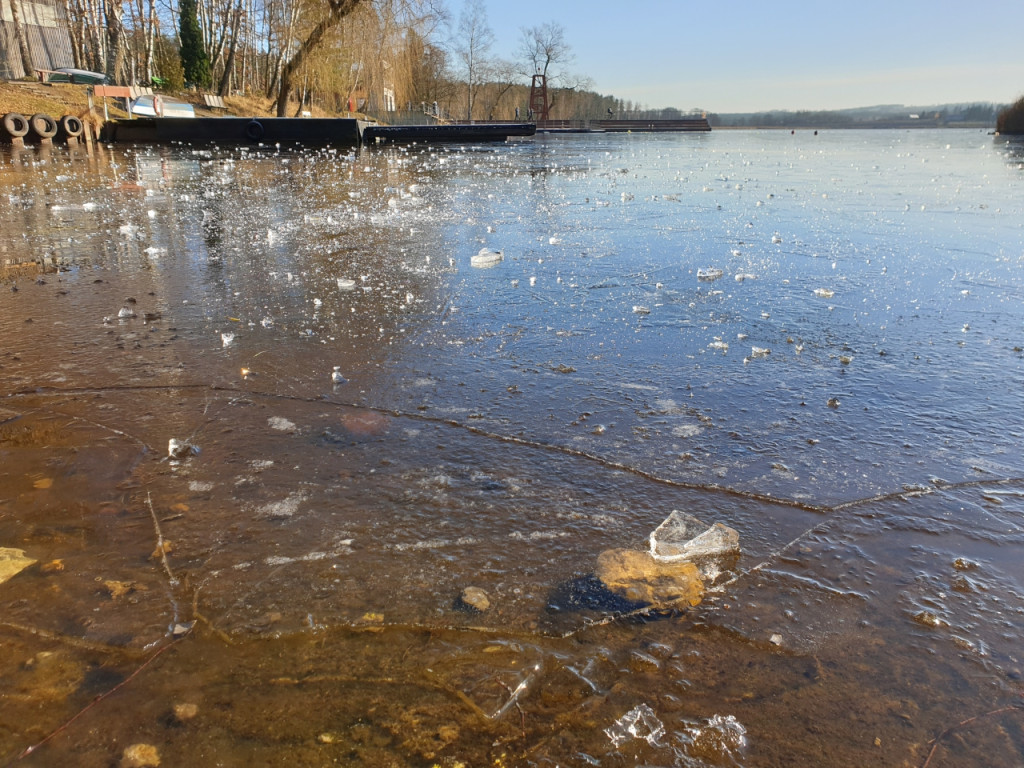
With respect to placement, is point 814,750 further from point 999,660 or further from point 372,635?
point 372,635

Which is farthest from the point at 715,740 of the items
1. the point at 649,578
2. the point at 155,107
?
the point at 155,107

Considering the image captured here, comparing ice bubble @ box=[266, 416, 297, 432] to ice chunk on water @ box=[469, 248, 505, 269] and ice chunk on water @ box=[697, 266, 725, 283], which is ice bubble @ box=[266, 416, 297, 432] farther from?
ice chunk on water @ box=[697, 266, 725, 283]

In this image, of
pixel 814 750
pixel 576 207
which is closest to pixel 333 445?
pixel 814 750

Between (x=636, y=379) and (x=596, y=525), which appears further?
(x=636, y=379)

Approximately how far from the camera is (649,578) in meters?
1.55

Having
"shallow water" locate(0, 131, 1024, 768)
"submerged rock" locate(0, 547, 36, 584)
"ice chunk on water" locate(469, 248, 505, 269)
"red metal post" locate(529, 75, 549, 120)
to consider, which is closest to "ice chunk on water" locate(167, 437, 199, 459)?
"shallow water" locate(0, 131, 1024, 768)

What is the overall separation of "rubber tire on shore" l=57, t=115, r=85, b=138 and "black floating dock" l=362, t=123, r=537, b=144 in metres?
7.91

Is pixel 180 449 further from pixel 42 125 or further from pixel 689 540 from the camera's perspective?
pixel 42 125

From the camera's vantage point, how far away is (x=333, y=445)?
2133mm

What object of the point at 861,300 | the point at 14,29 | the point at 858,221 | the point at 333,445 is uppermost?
the point at 14,29

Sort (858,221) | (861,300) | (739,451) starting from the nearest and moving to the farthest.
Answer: (739,451), (861,300), (858,221)

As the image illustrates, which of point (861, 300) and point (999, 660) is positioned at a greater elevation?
point (861, 300)

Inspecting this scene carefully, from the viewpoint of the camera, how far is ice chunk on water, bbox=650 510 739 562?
1625mm

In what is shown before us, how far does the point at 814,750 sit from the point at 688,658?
0.88ft
